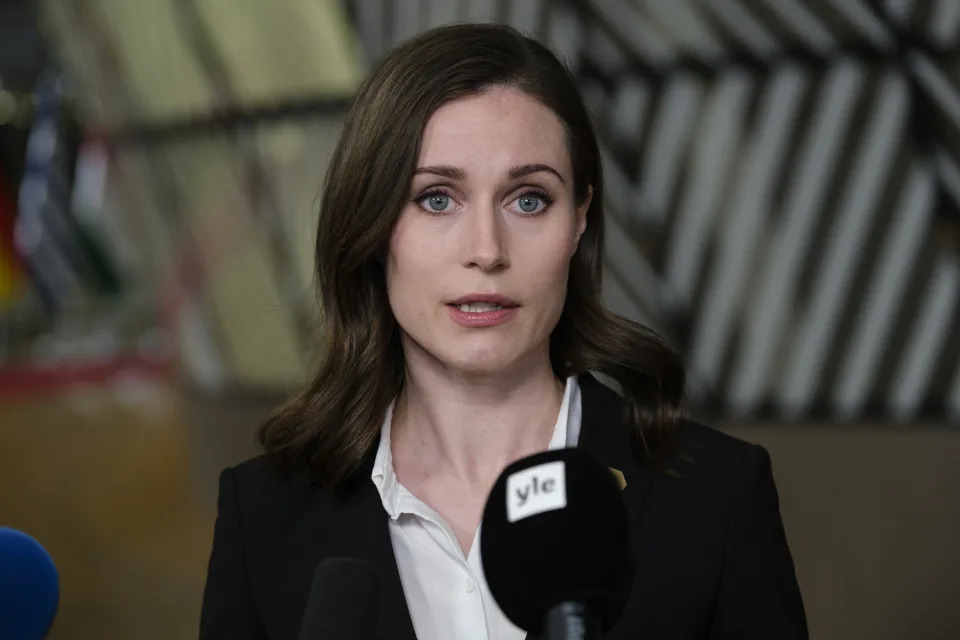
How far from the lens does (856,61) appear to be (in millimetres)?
5234

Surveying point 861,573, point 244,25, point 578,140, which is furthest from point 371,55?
point 578,140

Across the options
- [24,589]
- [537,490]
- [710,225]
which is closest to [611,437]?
[24,589]

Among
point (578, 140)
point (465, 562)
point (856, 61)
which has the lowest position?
point (465, 562)

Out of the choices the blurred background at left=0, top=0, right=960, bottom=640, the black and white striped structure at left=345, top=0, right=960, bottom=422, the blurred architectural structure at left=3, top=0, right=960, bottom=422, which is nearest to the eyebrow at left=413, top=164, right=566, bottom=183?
the blurred background at left=0, top=0, right=960, bottom=640

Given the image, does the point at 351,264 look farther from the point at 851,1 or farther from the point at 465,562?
the point at 851,1

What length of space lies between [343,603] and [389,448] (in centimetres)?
95

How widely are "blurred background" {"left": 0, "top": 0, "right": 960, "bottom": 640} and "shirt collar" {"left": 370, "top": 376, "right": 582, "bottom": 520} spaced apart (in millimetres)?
1627

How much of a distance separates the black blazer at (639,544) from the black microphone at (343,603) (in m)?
0.71

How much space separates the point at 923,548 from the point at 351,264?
12.9 feet

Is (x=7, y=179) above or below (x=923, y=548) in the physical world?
above

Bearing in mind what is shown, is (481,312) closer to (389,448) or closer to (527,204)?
(527,204)

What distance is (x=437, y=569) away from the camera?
177 cm

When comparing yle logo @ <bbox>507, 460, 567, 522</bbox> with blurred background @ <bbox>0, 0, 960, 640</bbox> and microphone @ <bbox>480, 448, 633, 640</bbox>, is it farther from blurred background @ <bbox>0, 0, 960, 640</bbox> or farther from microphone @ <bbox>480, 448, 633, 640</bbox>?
blurred background @ <bbox>0, 0, 960, 640</bbox>

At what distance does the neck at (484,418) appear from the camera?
1838 mm
